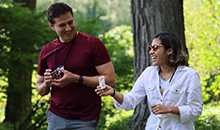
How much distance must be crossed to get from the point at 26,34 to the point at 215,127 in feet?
13.2

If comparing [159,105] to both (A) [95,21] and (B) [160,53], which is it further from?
(A) [95,21]

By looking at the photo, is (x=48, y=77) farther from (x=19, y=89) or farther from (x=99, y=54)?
(x=19, y=89)

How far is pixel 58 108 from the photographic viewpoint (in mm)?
4301

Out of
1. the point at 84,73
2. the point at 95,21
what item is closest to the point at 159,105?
the point at 84,73

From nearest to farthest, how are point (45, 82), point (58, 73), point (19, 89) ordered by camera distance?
point (58, 73) < point (45, 82) < point (19, 89)

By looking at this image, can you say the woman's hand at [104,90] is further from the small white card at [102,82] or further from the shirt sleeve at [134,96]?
the shirt sleeve at [134,96]

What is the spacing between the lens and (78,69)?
4.23 m

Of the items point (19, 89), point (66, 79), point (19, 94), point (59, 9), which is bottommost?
point (19, 94)

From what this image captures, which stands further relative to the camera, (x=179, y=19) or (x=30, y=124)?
(x=30, y=124)

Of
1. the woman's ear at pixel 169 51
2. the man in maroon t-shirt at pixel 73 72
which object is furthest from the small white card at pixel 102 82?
the woman's ear at pixel 169 51

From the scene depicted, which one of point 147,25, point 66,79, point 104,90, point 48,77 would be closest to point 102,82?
point 104,90

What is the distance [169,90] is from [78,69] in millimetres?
709

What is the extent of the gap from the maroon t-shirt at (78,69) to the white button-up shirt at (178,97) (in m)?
0.43

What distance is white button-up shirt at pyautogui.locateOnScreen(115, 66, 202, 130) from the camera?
13.0 feet
